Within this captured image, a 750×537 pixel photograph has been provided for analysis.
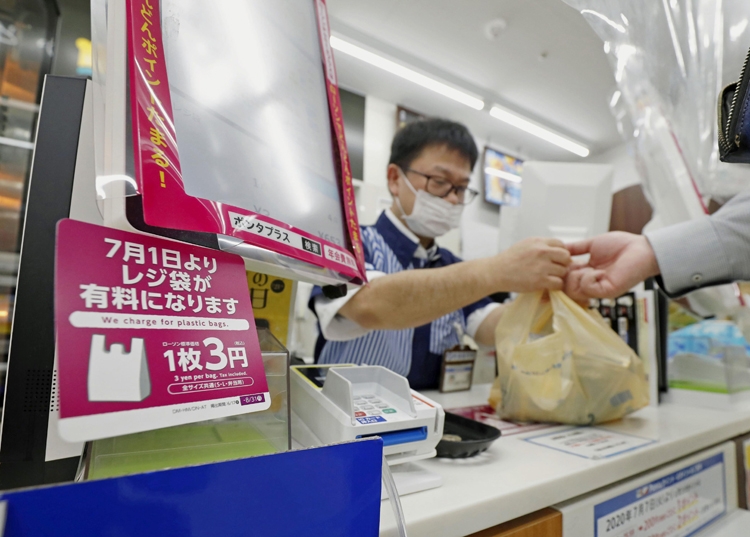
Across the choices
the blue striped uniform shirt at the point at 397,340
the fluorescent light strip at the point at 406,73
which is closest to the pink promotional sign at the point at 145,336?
the blue striped uniform shirt at the point at 397,340

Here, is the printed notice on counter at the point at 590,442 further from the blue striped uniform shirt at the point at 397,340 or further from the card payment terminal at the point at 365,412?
the blue striped uniform shirt at the point at 397,340

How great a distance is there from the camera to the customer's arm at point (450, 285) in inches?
32.3

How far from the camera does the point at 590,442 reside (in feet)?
2.25

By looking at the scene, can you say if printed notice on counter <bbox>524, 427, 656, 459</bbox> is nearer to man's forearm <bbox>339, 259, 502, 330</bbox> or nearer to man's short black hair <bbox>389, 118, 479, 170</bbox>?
man's forearm <bbox>339, 259, 502, 330</bbox>

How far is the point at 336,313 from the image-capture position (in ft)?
3.13

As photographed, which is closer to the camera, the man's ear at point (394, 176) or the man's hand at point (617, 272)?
the man's hand at point (617, 272)

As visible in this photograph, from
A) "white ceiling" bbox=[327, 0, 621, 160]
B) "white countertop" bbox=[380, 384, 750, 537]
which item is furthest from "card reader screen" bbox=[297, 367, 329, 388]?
"white ceiling" bbox=[327, 0, 621, 160]

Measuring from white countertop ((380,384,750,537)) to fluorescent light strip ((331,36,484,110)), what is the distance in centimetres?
288

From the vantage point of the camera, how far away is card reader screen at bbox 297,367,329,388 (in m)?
0.51

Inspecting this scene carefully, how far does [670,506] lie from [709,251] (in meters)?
0.47

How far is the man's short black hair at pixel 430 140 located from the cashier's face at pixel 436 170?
0.02 metres

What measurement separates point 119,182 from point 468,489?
46 cm

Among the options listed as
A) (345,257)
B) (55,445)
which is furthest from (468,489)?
(55,445)

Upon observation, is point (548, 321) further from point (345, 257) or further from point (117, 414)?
point (117, 414)
